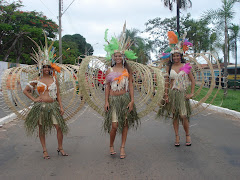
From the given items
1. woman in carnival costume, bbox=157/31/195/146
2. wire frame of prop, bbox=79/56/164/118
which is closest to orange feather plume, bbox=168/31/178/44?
woman in carnival costume, bbox=157/31/195/146

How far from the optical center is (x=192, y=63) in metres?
6.17

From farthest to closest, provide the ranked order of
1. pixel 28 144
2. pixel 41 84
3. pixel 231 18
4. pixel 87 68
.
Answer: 1. pixel 231 18
2. pixel 28 144
3. pixel 87 68
4. pixel 41 84

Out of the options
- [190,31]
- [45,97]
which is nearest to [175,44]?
[45,97]

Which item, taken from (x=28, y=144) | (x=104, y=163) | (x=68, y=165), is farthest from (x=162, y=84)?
(x=28, y=144)

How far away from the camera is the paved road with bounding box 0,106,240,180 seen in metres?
3.81

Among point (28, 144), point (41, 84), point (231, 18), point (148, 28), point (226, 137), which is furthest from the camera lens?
point (148, 28)

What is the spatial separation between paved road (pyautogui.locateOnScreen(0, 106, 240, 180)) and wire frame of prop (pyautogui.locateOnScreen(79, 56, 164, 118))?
0.32 meters

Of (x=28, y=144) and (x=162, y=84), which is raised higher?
(x=162, y=84)

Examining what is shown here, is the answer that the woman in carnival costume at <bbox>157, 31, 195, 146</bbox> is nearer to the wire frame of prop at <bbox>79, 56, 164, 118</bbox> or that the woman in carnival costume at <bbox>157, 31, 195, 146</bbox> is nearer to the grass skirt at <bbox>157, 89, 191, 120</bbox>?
the grass skirt at <bbox>157, 89, 191, 120</bbox>

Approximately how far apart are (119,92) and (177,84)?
1316 millimetres

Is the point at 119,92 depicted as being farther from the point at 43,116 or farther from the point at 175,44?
the point at 175,44

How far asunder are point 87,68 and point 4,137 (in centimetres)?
287

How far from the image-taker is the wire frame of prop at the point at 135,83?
468 centimetres

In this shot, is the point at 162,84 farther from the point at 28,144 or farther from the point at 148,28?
the point at 148,28
